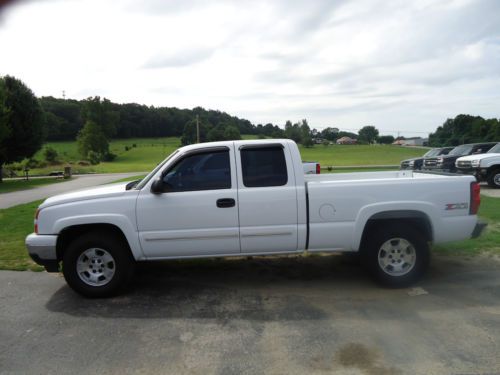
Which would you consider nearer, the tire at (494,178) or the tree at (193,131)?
the tire at (494,178)

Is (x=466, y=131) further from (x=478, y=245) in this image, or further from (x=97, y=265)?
(x=97, y=265)

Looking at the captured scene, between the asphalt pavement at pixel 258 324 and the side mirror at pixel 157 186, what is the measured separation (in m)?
1.30

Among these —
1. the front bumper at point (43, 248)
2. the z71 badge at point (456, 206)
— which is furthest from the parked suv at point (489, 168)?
the front bumper at point (43, 248)

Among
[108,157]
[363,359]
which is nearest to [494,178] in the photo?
[363,359]

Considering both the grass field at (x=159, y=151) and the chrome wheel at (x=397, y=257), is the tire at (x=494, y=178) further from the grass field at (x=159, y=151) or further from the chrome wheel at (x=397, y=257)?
the grass field at (x=159, y=151)

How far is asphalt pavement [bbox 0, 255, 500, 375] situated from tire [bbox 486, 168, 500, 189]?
10510mm

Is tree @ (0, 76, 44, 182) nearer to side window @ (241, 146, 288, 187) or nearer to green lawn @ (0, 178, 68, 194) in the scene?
green lawn @ (0, 178, 68, 194)

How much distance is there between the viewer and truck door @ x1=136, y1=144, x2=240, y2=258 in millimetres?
4430

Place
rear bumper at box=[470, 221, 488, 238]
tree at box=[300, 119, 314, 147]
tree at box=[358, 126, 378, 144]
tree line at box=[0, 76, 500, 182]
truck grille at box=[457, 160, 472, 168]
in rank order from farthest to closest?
1. tree at box=[358, 126, 378, 144]
2. tree at box=[300, 119, 314, 147]
3. tree line at box=[0, 76, 500, 182]
4. truck grille at box=[457, 160, 472, 168]
5. rear bumper at box=[470, 221, 488, 238]

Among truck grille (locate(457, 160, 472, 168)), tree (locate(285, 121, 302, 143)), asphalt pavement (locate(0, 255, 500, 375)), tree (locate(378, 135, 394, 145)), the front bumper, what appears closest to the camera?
asphalt pavement (locate(0, 255, 500, 375))

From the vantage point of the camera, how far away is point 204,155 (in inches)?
182

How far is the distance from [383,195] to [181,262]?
3.22m

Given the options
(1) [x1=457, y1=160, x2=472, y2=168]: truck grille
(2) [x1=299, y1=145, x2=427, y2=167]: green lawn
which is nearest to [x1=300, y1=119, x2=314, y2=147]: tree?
(2) [x1=299, y1=145, x2=427, y2=167]: green lawn

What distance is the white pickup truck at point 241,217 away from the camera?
445 centimetres
